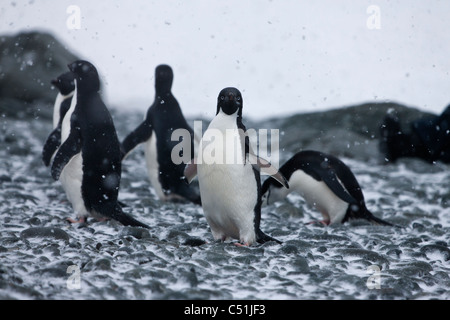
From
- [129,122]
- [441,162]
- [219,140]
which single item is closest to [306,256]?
[219,140]

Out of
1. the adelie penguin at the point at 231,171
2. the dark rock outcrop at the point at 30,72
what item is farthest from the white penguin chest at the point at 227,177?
the dark rock outcrop at the point at 30,72

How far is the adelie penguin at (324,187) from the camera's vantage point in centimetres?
502

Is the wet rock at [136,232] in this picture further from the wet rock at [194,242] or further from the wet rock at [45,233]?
the wet rock at [45,233]

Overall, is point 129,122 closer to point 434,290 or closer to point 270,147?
point 270,147

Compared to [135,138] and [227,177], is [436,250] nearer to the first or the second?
[227,177]

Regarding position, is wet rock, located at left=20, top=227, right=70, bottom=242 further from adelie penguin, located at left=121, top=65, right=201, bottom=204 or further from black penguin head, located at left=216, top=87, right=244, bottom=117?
adelie penguin, located at left=121, top=65, right=201, bottom=204

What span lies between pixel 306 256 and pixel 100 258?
1.15m

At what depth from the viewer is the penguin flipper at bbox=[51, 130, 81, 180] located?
4.34m

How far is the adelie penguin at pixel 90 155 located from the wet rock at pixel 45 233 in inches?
22.5

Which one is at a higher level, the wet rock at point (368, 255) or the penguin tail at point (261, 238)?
the penguin tail at point (261, 238)

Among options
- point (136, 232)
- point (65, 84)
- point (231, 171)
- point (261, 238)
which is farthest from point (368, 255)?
point (65, 84)

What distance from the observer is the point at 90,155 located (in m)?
4.46

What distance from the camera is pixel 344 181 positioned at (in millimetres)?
5125
